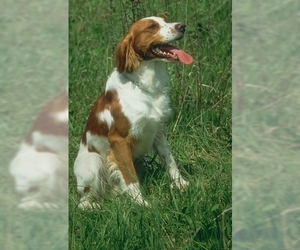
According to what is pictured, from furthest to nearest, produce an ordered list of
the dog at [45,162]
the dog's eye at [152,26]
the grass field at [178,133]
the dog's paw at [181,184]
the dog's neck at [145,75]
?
the dog's neck at [145,75] < the dog's eye at [152,26] < the dog's paw at [181,184] < the grass field at [178,133] < the dog at [45,162]

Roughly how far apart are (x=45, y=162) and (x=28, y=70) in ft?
1.37

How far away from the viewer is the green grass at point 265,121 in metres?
3.38

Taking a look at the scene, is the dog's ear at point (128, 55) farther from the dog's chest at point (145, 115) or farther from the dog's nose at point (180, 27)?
the dog's nose at point (180, 27)

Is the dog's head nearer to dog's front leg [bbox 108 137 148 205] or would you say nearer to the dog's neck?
the dog's neck

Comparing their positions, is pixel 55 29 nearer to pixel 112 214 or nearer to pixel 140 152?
pixel 112 214

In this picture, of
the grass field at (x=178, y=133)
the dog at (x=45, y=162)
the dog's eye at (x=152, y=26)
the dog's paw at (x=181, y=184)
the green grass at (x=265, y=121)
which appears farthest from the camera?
the dog's eye at (x=152, y=26)

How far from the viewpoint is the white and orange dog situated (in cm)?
520

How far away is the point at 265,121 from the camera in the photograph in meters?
3.42

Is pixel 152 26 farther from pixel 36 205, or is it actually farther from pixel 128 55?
pixel 36 205

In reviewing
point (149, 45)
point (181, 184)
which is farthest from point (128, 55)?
point (181, 184)

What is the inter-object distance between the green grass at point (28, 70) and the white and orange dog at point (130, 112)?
1812mm

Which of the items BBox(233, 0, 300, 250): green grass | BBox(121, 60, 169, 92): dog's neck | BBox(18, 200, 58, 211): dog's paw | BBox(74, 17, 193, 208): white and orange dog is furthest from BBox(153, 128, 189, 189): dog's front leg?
BBox(18, 200, 58, 211): dog's paw

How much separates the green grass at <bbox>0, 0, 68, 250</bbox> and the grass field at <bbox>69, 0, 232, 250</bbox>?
3.61 ft

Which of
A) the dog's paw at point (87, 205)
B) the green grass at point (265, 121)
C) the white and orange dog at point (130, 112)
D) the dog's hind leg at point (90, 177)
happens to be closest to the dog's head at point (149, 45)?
the white and orange dog at point (130, 112)
